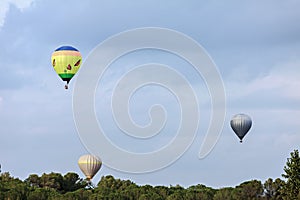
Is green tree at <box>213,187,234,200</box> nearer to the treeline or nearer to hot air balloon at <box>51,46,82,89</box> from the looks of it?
the treeline

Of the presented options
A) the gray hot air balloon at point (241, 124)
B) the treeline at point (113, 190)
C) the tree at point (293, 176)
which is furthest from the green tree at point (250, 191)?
the tree at point (293, 176)

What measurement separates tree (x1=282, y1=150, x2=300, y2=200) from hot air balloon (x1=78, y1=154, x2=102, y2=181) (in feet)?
114

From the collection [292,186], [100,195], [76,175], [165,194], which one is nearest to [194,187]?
[165,194]

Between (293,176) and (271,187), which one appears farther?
(271,187)

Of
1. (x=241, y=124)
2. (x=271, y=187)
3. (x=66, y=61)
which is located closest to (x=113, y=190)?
(x=271, y=187)

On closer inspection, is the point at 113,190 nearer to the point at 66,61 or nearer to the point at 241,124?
the point at 241,124

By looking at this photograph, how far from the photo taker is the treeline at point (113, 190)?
97.1 m

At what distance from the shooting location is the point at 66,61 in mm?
68438

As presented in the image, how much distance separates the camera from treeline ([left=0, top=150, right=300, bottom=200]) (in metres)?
97.1

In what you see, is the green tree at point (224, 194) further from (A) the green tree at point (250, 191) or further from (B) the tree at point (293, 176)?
(B) the tree at point (293, 176)

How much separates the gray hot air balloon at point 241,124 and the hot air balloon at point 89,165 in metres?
19.4

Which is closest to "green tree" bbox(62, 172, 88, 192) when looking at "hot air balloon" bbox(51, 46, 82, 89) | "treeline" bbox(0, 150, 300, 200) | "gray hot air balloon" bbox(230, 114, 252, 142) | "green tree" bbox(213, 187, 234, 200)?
"treeline" bbox(0, 150, 300, 200)

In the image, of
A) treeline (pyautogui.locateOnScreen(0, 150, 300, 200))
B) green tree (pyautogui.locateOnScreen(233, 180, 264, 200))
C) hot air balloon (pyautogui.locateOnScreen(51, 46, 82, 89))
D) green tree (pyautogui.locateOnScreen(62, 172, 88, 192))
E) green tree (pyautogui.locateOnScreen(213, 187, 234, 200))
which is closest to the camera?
hot air balloon (pyautogui.locateOnScreen(51, 46, 82, 89))

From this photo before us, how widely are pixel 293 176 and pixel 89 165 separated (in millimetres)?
36171
